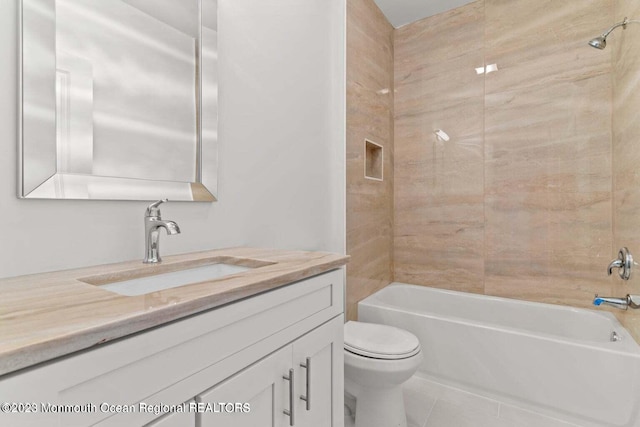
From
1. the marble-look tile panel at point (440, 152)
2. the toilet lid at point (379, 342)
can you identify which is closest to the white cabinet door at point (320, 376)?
the toilet lid at point (379, 342)

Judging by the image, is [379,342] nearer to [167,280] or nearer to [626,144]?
[167,280]

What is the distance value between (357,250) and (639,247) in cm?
146

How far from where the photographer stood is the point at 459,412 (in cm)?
172

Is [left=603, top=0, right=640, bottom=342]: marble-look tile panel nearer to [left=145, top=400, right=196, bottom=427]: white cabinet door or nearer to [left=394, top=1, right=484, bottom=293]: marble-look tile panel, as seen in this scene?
[left=394, top=1, right=484, bottom=293]: marble-look tile panel

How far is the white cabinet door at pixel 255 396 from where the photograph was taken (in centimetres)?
63

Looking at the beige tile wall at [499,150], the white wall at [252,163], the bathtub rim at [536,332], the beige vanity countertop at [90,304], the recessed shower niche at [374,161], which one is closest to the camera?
the beige vanity countertop at [90,304]

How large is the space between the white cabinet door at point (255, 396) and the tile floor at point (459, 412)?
109cm

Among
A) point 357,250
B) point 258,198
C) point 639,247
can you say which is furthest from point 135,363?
point 639,247

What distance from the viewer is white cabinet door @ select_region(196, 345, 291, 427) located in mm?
634

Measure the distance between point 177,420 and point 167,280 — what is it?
46 centimetres

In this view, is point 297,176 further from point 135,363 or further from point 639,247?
point 639,247

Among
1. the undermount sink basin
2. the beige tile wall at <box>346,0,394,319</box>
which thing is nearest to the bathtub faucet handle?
the beige tile wall at <box>346,0,394,319</box>

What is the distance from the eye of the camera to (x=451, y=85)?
2529 mm

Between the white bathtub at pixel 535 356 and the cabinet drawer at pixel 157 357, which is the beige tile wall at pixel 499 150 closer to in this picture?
the white bathtub at pixel 535 356
